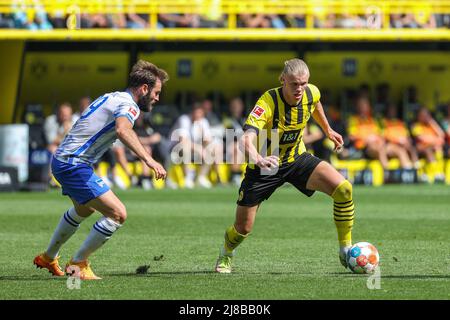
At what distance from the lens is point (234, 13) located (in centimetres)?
2362

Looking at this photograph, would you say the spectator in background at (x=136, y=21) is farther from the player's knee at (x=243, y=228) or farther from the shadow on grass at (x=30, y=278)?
the shadow on grass at (x=30, y=278)

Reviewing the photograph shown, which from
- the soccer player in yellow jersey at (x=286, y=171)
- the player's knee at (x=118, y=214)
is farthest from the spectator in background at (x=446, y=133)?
the player's knee at (x=118, y=214)

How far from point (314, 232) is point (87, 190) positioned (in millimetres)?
5145

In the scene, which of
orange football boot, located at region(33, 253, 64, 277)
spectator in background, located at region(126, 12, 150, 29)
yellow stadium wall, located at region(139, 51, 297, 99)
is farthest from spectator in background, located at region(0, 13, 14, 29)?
orange football boot, located at region(33, 253, 64, 277)

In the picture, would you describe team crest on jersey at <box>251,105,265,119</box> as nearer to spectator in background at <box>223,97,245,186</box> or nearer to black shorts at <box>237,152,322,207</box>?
black shorts at <box>237,152,322,207</box>

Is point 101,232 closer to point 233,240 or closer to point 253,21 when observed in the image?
point 233,240

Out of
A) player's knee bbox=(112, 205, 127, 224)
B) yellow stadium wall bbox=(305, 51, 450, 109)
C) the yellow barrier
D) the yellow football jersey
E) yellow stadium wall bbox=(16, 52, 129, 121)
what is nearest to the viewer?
player's knee bbox=(112, 205, 127, 224)

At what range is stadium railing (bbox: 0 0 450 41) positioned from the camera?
23062 millimetres

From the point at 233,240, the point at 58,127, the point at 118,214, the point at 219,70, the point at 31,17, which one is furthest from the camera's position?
the point at 219,70

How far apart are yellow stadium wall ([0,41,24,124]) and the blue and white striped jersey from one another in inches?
594

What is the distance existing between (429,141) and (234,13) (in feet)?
16.1

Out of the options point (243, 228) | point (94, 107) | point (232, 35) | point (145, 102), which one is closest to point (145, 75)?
point (145, 102)

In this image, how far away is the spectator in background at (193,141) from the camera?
22859 mm
